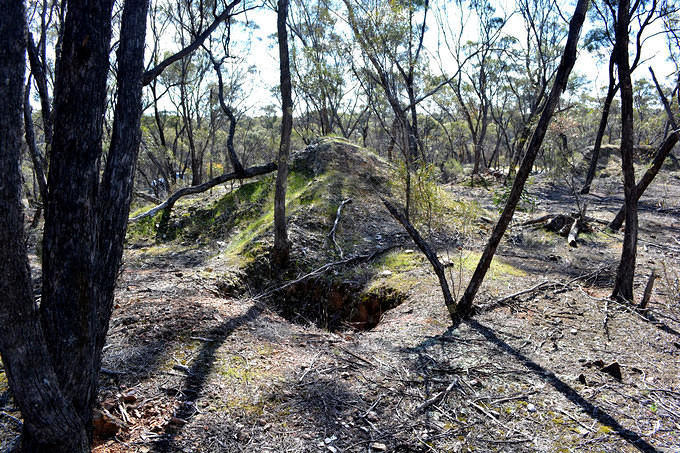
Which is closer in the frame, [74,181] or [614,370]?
[74,181]

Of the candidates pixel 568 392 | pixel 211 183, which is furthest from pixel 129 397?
pixel 211 183

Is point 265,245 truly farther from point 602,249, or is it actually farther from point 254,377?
point 602,249

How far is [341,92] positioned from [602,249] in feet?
51.7

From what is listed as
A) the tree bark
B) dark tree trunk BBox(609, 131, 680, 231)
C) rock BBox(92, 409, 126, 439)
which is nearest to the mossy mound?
rock BBox(92, 409, 126, 439)

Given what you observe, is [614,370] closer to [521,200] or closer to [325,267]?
[325,267]

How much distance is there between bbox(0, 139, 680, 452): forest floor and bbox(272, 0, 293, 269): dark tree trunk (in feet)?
2.56

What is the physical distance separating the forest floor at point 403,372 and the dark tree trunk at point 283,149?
0.78 m

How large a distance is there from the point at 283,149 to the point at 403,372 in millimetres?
3590

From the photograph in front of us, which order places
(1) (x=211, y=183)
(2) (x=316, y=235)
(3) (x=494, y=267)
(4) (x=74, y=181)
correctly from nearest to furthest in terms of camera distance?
(4) (x=74, y=181) → (3) (x=494, y=267) → (2) (x=316, y=235) → (1) (x=211, y=183)

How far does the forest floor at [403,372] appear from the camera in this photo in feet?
8.69

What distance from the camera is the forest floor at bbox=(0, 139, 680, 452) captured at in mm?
2648

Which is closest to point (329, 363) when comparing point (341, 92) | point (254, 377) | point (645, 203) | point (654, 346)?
point (254, 377)

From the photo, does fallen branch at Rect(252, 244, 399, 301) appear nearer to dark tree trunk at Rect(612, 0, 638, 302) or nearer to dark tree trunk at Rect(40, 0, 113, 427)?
dark tree trunk at Rect(612, 0, 638, 302)

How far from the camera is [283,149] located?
5809 millimetres
